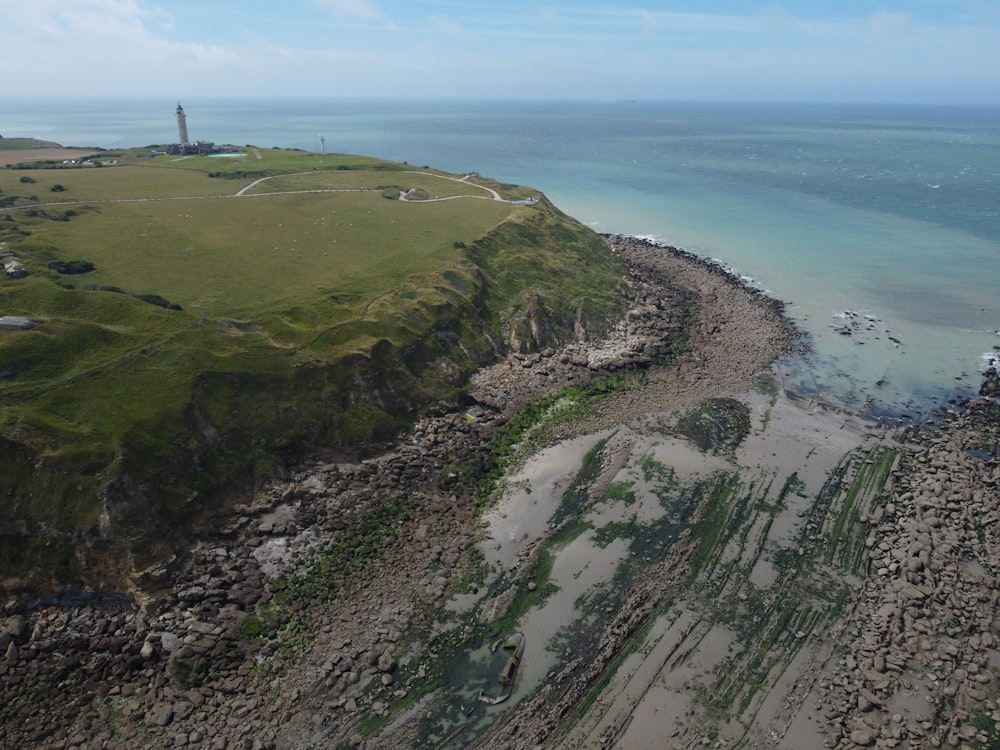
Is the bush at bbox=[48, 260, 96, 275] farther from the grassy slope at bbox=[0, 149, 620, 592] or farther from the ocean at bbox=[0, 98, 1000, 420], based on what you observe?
the ocean at bbox=[0, 98, 1000, 420]

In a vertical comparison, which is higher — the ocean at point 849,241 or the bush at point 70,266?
the bush at point 70,266

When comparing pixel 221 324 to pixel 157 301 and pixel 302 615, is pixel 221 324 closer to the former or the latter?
pixel 157 301

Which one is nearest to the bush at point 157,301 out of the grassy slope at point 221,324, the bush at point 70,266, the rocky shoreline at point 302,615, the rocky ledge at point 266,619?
the grassy slope at point 221,324

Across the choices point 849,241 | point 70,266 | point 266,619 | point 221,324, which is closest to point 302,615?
point 266,619

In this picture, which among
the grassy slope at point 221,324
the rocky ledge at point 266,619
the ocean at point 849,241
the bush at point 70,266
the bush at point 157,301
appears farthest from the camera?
the ocean at point 849,241

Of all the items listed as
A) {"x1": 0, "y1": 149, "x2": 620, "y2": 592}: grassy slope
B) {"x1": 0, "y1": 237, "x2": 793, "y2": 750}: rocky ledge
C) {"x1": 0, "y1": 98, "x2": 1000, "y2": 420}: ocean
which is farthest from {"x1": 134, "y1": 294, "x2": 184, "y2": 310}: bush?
{"x1": 0, "y1": 98, "x2": 1000, "y2": 420}: ocean

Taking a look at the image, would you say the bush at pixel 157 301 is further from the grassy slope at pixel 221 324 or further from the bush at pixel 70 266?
the bush at pixel 70 266
